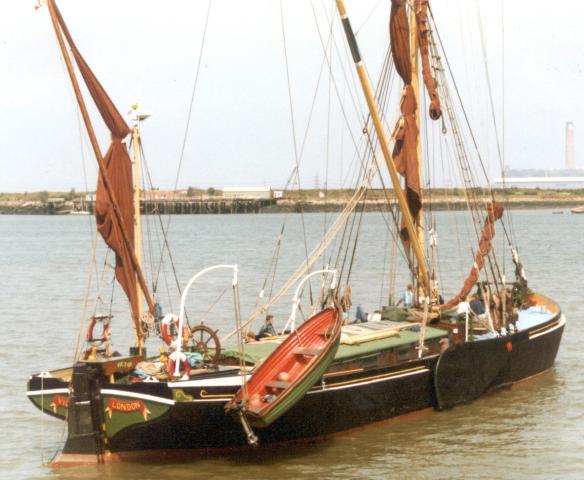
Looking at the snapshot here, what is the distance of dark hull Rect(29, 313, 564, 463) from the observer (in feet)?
70.4

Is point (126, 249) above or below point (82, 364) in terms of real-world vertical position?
above

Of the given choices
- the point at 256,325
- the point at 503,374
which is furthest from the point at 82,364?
the point at 256,325

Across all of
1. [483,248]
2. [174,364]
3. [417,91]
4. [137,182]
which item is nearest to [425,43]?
[417,91]

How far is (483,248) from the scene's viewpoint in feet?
108

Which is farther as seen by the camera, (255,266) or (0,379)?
(255,266)

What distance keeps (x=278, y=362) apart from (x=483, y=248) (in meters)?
11.8

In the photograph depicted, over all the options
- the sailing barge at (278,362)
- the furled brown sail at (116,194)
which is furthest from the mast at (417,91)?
the furled brown sail at (116,194)

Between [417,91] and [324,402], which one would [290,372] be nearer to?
[324,402]

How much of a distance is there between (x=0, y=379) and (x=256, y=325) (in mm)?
12985

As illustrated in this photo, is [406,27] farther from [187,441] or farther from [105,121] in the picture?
[187,441]

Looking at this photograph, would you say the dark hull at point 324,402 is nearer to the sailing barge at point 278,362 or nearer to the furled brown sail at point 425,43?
the sailing barge at point 278,362

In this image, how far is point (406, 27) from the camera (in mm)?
30156

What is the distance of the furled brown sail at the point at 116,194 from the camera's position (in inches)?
959

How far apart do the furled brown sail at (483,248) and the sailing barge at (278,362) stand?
0.45 meters
